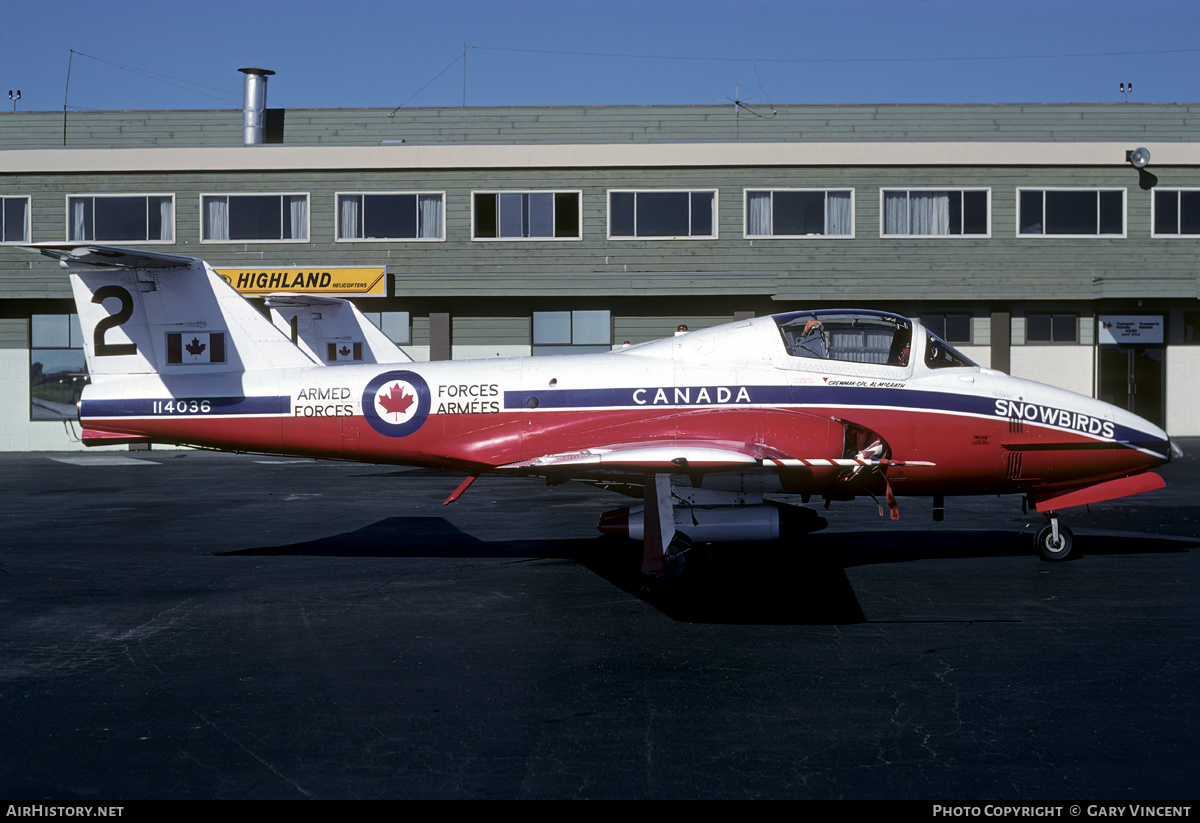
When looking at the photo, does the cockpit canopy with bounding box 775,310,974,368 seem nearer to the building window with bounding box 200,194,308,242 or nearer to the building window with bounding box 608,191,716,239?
the building window with bounding box 608,191,716,239

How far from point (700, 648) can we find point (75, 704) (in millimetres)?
4532

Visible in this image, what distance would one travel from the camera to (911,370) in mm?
11117

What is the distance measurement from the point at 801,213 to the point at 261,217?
17.8 metres

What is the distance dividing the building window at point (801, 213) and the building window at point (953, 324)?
401 centimetres

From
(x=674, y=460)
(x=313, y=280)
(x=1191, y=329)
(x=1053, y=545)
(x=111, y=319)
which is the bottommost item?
(x=1053, y=545)

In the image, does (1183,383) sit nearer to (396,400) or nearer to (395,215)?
(395,215)

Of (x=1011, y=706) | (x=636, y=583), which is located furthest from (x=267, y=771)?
(x=636, y=583)

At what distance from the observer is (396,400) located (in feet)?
37.2

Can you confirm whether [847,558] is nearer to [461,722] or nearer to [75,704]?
[461,722]

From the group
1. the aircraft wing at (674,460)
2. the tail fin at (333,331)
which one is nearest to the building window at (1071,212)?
the tail fin at (333,331)

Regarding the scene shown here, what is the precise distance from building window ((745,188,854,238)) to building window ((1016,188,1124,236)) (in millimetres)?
5601

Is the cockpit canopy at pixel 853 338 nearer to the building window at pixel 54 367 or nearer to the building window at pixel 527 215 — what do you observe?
the building window at pixel 527 215

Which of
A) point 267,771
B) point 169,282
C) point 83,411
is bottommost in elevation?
point 267,771

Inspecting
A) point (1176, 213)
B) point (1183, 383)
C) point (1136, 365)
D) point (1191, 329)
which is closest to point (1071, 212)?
point (1176, 213)
